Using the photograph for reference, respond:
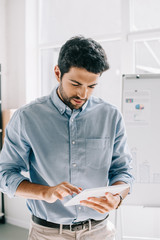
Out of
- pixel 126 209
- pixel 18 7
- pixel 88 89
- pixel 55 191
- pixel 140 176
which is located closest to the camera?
pixel 55 191

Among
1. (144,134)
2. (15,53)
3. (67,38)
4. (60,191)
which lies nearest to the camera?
(60,191)

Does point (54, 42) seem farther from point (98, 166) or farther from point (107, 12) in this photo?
point (98, 166)

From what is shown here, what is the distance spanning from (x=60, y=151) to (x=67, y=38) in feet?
7.52

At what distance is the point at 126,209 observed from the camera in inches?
96.0

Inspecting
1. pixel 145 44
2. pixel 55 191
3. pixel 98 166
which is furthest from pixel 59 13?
pixel 55 191

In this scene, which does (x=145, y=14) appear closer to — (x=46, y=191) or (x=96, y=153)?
(x=96, y=153)

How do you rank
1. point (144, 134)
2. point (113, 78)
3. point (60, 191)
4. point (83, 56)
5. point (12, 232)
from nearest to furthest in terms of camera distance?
1. point (60, 191)
2. point (83, 56)
3. point (144, 134)
4. point (113, 78)
5. point (12, 232)

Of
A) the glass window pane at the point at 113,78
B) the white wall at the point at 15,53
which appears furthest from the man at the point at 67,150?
the white wall at the point at 15,53

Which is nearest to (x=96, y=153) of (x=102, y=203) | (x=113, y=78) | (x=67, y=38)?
(x=102, y=203)

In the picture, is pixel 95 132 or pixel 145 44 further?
pixel 145 44

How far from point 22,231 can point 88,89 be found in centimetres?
250

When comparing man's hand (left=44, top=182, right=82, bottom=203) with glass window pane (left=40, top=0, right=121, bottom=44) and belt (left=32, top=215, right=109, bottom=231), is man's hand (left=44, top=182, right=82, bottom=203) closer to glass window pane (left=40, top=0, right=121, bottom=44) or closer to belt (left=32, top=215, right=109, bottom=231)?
belt (left=32, top=215, right=109, bottom=231)

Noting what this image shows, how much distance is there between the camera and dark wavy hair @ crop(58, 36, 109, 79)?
0.99 metres

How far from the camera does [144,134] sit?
6.19 ft
